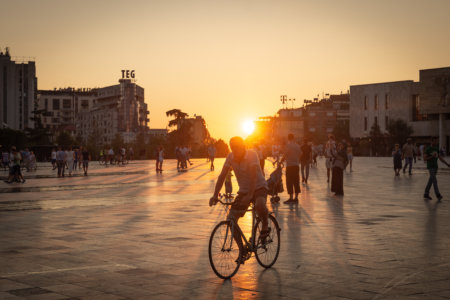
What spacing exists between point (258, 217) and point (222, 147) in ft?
568

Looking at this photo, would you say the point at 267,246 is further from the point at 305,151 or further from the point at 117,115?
the point at 117,115

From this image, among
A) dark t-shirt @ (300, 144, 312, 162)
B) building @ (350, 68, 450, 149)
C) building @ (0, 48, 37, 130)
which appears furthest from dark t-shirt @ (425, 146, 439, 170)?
building @ (0, 48, 37, 130)

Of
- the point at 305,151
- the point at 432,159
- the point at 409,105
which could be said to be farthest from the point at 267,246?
the point at 409,105

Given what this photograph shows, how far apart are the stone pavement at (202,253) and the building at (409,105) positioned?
262 feet

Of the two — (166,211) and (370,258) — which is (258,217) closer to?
(370,258)

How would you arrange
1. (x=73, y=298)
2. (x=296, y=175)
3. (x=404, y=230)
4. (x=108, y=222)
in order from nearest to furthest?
(x=73, y=298), (x=404, y=230), (x=108, y=222), (x=296, y=175)

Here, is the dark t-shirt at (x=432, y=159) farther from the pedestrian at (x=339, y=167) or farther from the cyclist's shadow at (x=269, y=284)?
the cyclist's shadow at (x=269, y=284)

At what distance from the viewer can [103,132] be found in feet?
606

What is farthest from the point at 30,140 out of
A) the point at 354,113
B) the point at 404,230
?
the point at 404,230

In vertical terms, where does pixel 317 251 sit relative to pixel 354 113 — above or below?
below

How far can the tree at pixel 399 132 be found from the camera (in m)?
96.1

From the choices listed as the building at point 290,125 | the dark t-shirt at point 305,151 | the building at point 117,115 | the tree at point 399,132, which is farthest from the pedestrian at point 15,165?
the building at point 117,115

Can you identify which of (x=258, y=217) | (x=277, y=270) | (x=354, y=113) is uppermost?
(x=354, y=113)

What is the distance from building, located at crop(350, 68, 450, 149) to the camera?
295 ft
